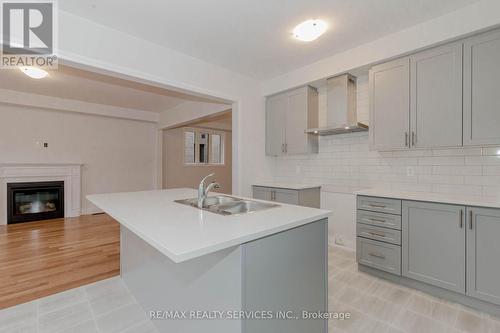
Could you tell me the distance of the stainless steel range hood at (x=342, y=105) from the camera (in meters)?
3.02

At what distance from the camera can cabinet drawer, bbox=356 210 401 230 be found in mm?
2368

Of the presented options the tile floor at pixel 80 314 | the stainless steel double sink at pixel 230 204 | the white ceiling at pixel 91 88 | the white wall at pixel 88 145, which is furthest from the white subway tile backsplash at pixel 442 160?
the white wall at pixel 88 145

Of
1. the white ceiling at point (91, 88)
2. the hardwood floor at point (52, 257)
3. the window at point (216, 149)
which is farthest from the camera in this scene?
the window at point (216, 149)

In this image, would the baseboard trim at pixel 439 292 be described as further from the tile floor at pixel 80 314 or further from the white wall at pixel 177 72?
the tile floor at pixel 80 314

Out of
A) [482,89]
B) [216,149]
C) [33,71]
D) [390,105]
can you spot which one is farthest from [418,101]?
[216,149]

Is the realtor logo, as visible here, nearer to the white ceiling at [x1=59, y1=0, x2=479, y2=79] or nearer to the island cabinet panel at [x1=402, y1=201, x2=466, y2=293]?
the white ceiling at [x1=59, y1=0, x2=479, y2=79]

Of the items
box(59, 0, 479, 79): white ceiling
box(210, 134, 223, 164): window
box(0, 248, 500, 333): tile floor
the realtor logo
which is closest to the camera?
box(0, 248, 500, 333): tile floor

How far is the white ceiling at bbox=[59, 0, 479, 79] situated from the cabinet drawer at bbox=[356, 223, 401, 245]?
2.08m

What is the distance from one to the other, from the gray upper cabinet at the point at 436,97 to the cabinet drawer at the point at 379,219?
79 centimetres

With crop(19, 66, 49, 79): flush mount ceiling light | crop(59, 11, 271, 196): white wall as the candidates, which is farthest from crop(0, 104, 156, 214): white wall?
crop(59, 11, 271, 196): white wall

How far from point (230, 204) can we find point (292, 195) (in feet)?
4.54

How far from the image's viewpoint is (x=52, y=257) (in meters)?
3.04

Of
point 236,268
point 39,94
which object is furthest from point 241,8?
point 39,94

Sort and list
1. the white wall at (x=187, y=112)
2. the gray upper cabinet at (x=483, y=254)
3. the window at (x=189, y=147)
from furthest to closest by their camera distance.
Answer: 1. the window at (x=189, y=147)
2. the white wall at (x=187, y=112)
3. the gray upper cabinet at (x=483, y=254)
